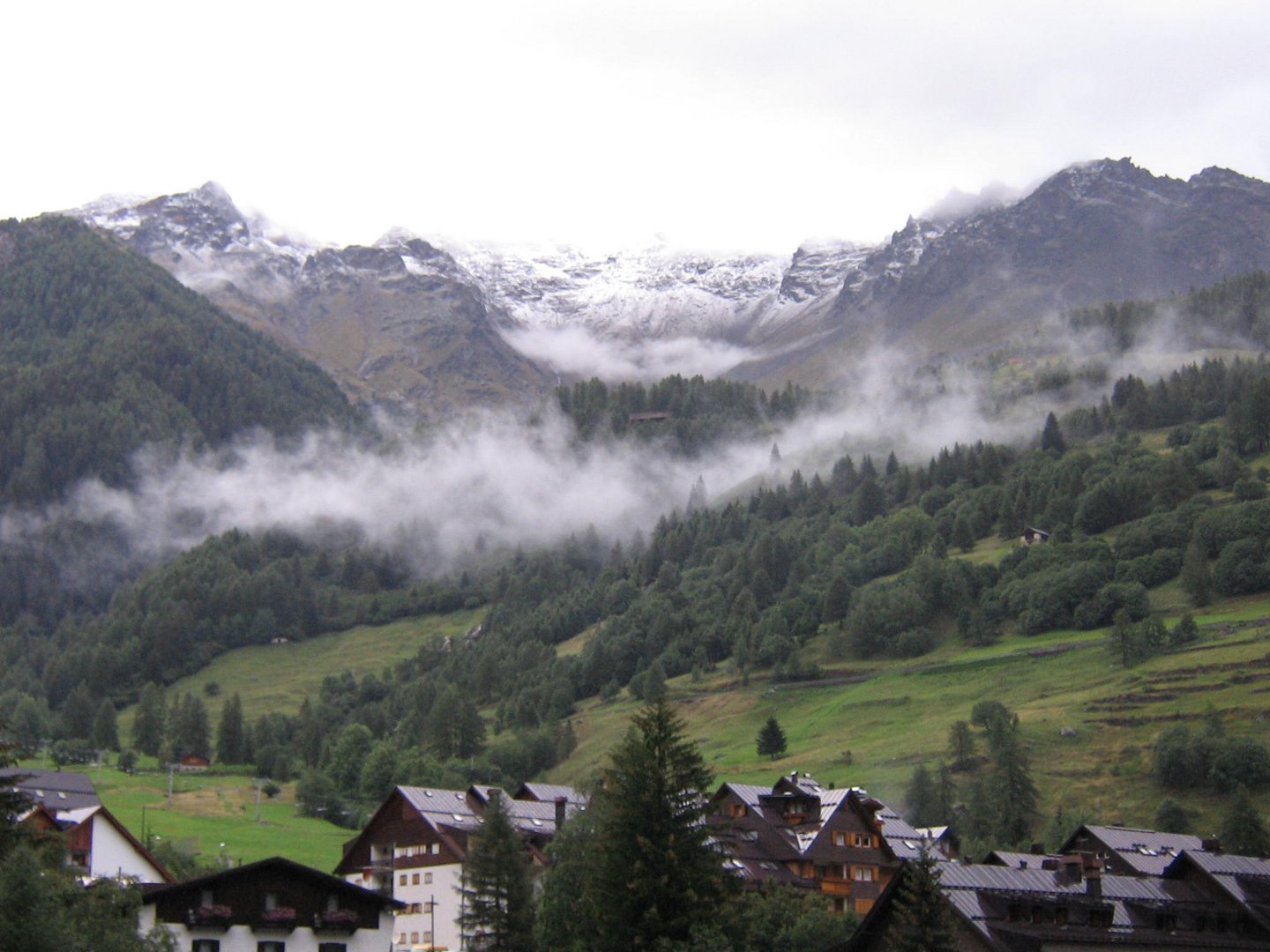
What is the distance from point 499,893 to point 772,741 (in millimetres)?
105461

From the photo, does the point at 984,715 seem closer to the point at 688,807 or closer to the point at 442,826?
the point at 442,826

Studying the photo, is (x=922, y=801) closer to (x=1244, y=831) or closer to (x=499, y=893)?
(x=1244, y=831)

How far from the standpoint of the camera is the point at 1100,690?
187375mm

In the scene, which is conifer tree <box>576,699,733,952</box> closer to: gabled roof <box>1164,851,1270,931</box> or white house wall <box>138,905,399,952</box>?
white house wall <box>138,905,399,952</box>

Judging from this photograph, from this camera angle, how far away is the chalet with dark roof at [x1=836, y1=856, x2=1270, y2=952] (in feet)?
266

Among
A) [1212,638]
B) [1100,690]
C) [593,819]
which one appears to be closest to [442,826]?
[593,819]

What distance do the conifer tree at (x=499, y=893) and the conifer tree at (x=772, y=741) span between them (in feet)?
331

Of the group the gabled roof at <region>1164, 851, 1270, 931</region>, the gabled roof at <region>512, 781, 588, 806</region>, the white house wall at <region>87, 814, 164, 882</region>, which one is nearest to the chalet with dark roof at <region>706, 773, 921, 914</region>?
the gabled roof at <region>512, 781, 588, 806</region>

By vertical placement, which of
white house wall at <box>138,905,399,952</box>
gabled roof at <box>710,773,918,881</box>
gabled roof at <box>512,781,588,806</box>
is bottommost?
gabled roof at <box>710,773,918,881</box>

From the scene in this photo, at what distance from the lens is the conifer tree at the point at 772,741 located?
18875 centimetres

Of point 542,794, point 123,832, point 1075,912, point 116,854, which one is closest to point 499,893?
point 1075,912

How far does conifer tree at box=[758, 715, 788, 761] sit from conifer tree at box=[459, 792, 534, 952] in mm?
100880

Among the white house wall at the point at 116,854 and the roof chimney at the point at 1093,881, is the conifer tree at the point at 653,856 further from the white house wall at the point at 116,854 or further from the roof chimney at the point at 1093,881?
the white house wall at the point at 116,854

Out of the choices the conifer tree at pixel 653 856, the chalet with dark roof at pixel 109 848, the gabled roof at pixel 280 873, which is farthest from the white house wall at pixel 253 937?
the chalet with dark roof at pixel 109 848
